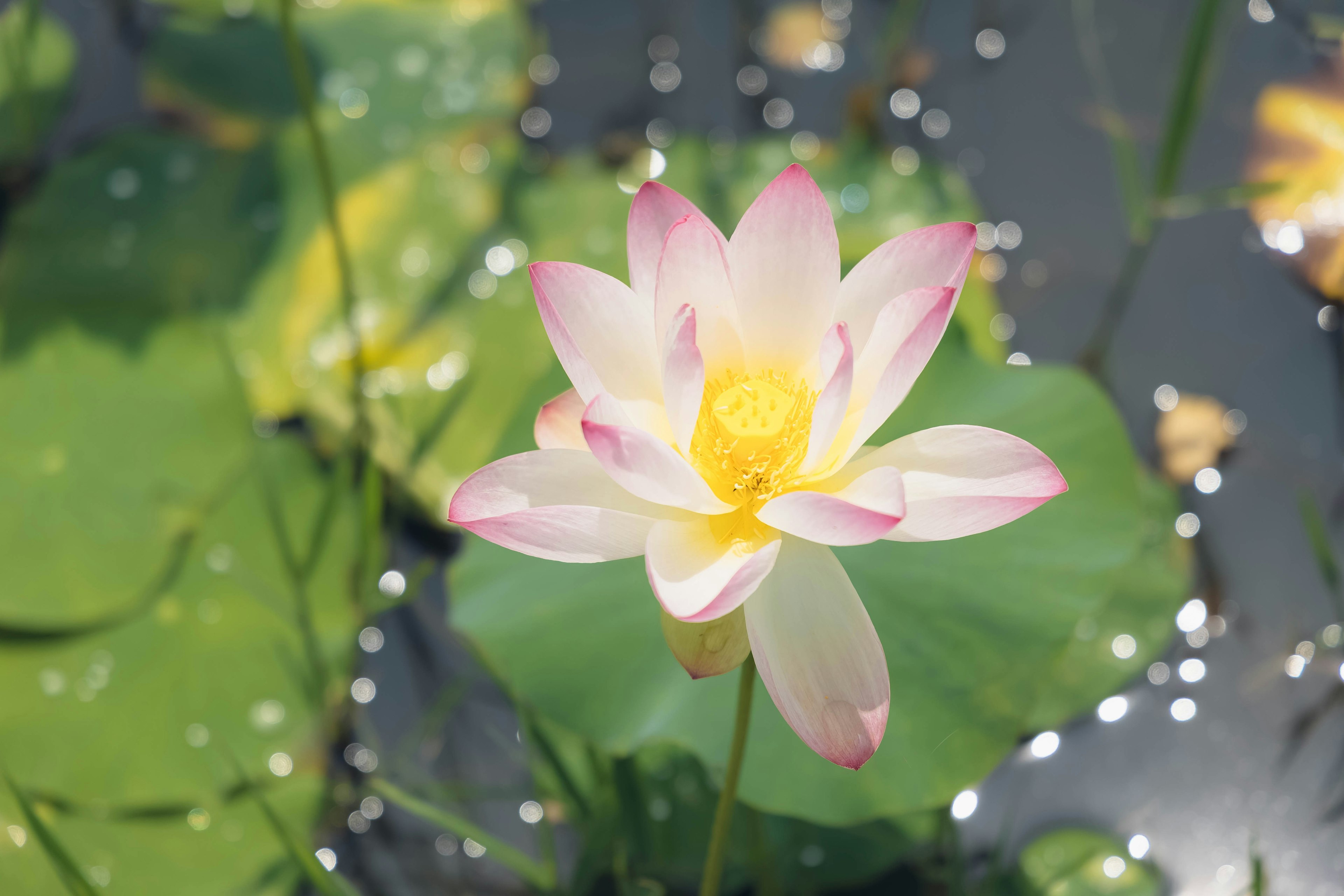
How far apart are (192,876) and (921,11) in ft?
7.54

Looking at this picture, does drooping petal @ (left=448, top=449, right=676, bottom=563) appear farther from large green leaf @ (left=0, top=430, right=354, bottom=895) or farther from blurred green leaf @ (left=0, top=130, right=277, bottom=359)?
blurred green leaf @ (left=0, top=130, right=277, bottom=359)

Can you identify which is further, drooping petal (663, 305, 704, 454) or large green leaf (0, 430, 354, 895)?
large green leaf (0, 430, 354, 895)

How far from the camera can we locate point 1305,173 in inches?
69.9

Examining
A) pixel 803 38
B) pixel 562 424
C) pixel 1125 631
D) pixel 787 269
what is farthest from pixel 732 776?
pixel 803 38

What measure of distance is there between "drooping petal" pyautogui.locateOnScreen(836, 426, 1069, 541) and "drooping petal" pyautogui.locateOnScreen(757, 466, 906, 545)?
0.02 metres

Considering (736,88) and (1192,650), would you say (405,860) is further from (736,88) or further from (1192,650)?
(736,88)

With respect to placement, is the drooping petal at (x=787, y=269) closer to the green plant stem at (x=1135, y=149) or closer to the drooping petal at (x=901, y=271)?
the drooping petal at (x=901, y=271)

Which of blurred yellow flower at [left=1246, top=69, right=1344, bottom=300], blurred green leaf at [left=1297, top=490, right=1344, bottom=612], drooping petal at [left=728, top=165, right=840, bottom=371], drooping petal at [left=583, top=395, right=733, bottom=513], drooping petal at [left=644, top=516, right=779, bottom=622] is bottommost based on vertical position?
blurred green leaf at [left=1297, top=490, right=1344, bottom=612]

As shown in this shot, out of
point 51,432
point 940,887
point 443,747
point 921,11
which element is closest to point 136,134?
point 51,432

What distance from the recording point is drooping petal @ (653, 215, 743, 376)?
84 cm

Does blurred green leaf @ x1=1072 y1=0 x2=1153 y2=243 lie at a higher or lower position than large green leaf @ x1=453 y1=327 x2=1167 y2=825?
higher

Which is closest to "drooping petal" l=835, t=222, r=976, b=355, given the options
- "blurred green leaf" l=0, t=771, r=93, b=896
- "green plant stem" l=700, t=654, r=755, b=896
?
"green plant stem" l=700, t=654, r=755, b=896

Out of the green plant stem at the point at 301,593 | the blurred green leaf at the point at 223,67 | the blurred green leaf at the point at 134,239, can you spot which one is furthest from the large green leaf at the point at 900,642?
the blurred green leaf at the point at 223,67

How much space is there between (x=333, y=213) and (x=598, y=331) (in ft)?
2.98
